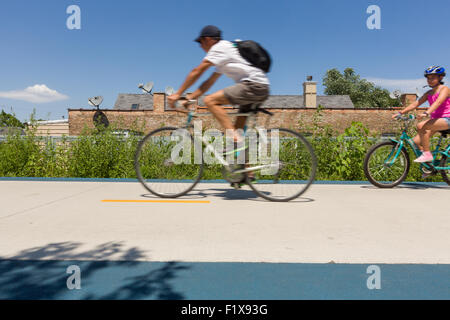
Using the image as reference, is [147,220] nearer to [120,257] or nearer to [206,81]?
[120,257]

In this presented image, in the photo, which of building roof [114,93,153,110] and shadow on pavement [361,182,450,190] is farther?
building roof [114,93,153,110]

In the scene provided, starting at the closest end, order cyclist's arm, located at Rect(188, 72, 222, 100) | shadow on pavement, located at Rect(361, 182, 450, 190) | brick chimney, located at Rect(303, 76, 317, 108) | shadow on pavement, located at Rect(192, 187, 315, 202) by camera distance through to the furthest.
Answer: cyclist's arm, located at Rect(188, 72, 222, 100) → shadow on pavement, located at Rect(192, 187, 315, 202) → shadow on pavement, located at Rect(361, 182, 450, 190) → brick chimney, located at Rect(303, 76, 317, 108)

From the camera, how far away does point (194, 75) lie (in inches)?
161

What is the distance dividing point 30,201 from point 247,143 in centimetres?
Result: 291

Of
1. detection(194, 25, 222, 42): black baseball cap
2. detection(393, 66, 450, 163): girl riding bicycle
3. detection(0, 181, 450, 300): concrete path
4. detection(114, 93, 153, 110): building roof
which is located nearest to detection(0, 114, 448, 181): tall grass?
detection(393, 66, 450, 163): girl riding bicycle

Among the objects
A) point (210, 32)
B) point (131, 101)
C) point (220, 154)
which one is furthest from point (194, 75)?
point (131, 101)

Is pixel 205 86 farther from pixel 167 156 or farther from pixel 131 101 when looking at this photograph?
pixel 131 101

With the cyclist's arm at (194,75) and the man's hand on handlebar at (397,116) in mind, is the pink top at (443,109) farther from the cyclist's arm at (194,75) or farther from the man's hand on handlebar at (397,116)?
the cyclist's arm at (194,75)

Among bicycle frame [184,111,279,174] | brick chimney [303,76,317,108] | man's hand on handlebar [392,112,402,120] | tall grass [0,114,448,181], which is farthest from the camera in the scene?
brick chimney [303,76,317,108]

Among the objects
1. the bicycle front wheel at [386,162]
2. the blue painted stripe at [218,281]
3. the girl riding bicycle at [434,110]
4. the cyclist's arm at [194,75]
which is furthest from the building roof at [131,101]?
the blue painted stripe at [218,281]

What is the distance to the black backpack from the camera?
393 centimetres

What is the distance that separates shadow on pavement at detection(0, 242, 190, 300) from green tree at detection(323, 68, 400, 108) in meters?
82.0

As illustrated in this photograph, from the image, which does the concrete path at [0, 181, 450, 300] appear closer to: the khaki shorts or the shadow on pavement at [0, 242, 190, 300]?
the shadow on pavement at [0, 242, 190, 300]

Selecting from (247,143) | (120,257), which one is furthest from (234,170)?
(120,257)
